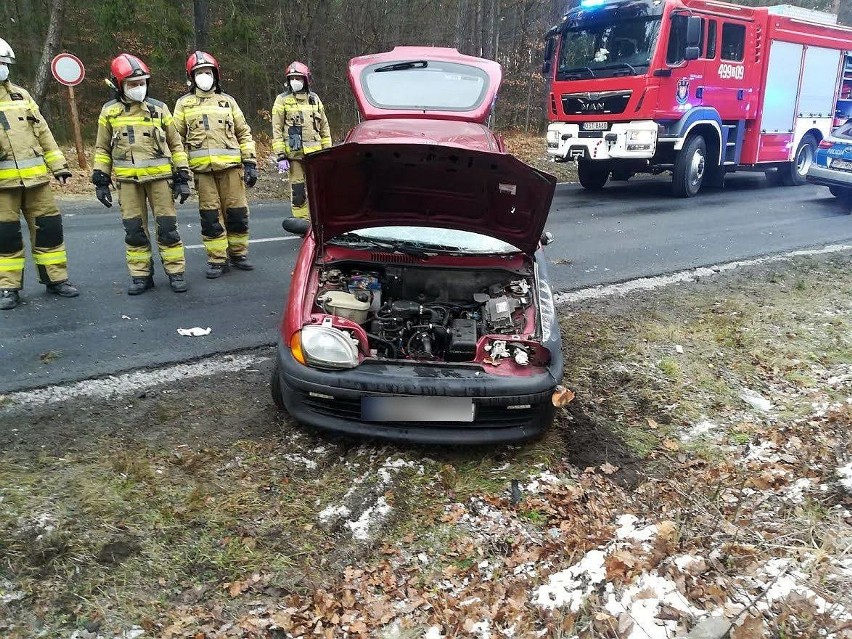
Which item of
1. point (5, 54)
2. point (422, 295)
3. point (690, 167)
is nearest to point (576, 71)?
point (690, 167)

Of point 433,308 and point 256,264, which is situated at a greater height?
point 433,308

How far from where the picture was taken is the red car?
3223 mm

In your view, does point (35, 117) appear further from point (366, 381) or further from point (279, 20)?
point (279, 20)

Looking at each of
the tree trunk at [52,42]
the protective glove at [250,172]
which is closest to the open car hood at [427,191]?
the protective glove at [250,172]

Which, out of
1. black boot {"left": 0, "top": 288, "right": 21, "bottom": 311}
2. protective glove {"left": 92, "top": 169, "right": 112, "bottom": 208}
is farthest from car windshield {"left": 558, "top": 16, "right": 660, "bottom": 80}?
black boot {"left": 0, "top": 288, "right": 21, "bottom": 311}

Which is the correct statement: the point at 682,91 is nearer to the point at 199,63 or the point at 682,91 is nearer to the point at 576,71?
the point at 576,71

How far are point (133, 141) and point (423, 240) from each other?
311cm

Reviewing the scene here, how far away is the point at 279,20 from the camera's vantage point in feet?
53.2

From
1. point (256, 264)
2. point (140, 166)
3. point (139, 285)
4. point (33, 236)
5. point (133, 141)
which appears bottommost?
point (256, 264)

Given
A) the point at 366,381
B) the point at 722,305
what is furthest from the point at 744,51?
the point at 366,381

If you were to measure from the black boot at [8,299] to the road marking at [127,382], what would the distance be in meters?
1.75

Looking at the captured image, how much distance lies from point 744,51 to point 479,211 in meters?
11.0

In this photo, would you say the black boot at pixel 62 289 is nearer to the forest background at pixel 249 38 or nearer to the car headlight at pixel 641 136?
the car headlight at pixel 641 136

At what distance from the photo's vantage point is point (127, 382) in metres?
4.11
